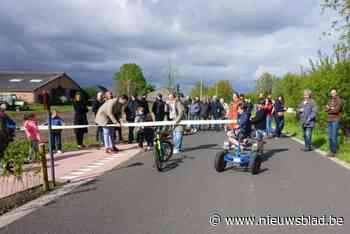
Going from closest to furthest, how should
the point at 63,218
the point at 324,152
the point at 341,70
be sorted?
the point at 63,218
the point at 324,152
the point at 341,70

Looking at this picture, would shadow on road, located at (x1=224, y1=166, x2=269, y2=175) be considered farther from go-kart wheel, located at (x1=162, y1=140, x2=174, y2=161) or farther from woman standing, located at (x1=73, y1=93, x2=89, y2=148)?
woman standing, located at (x1=73, y1=93, x2=89, y2=148)

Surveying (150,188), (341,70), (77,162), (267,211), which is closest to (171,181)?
(150,188)

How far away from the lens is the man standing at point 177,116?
519 inches

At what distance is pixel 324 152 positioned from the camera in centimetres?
1348

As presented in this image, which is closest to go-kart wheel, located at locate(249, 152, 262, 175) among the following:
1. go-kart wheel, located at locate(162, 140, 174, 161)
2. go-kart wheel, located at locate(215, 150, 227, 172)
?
go-kart wheel, located at locate(215, 150, 227, 172)

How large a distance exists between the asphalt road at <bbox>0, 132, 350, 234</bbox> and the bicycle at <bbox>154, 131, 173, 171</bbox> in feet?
0.87

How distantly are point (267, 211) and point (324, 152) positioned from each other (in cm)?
778

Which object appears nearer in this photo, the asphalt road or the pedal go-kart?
the asphalt road

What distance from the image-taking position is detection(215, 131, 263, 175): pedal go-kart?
9.62 meters

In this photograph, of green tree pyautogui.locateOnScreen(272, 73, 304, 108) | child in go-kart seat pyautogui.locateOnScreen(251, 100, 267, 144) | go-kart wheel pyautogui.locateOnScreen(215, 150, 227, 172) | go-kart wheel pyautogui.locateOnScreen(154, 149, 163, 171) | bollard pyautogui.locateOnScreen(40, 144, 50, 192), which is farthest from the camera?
green tree pyautogui.locateOnScreen(272, 73, 304, 108)

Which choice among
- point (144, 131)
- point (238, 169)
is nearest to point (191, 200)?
point (238, 169)

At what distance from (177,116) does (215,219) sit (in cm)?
751

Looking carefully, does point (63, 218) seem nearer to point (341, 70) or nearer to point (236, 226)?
point (236, 226)

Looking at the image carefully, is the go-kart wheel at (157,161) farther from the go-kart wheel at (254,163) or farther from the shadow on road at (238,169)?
the go-kart wheel at (254,163)
